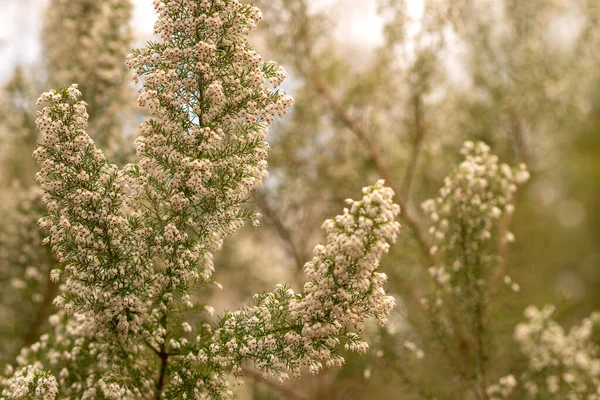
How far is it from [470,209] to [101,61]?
699cm

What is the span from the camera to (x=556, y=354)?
10.1 metres

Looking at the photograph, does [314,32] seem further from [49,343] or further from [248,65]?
[49,343]

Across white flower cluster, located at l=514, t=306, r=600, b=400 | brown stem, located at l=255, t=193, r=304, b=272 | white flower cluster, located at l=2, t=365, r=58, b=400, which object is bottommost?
white flower cluster, located at l=2, t=365, r=58, b=400

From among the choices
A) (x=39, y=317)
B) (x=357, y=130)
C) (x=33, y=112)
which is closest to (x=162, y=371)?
(x=39, y=317)

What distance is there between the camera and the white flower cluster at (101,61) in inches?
439

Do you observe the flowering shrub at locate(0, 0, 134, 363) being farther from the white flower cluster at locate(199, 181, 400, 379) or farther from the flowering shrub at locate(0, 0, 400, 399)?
the white flower cluster at locate(199, 181, 400, 379)

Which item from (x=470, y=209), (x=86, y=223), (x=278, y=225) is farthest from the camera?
(x=278, y=225)

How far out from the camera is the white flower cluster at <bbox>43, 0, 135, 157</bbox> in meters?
11.1

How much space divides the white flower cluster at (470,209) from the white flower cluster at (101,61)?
5.63 m

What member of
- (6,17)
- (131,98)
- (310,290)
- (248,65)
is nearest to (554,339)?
(310,290)

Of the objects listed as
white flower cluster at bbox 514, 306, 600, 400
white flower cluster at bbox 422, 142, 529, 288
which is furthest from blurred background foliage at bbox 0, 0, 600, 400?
white flower cluster at bbox 422, 142, 529, 288

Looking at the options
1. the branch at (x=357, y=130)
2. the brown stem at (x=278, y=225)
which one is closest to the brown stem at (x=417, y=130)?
the branch at (x=357, y=130)

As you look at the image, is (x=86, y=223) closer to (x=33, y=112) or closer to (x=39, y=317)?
(x=39, y=317)

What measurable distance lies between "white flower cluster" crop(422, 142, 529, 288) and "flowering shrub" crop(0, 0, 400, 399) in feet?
9.33
